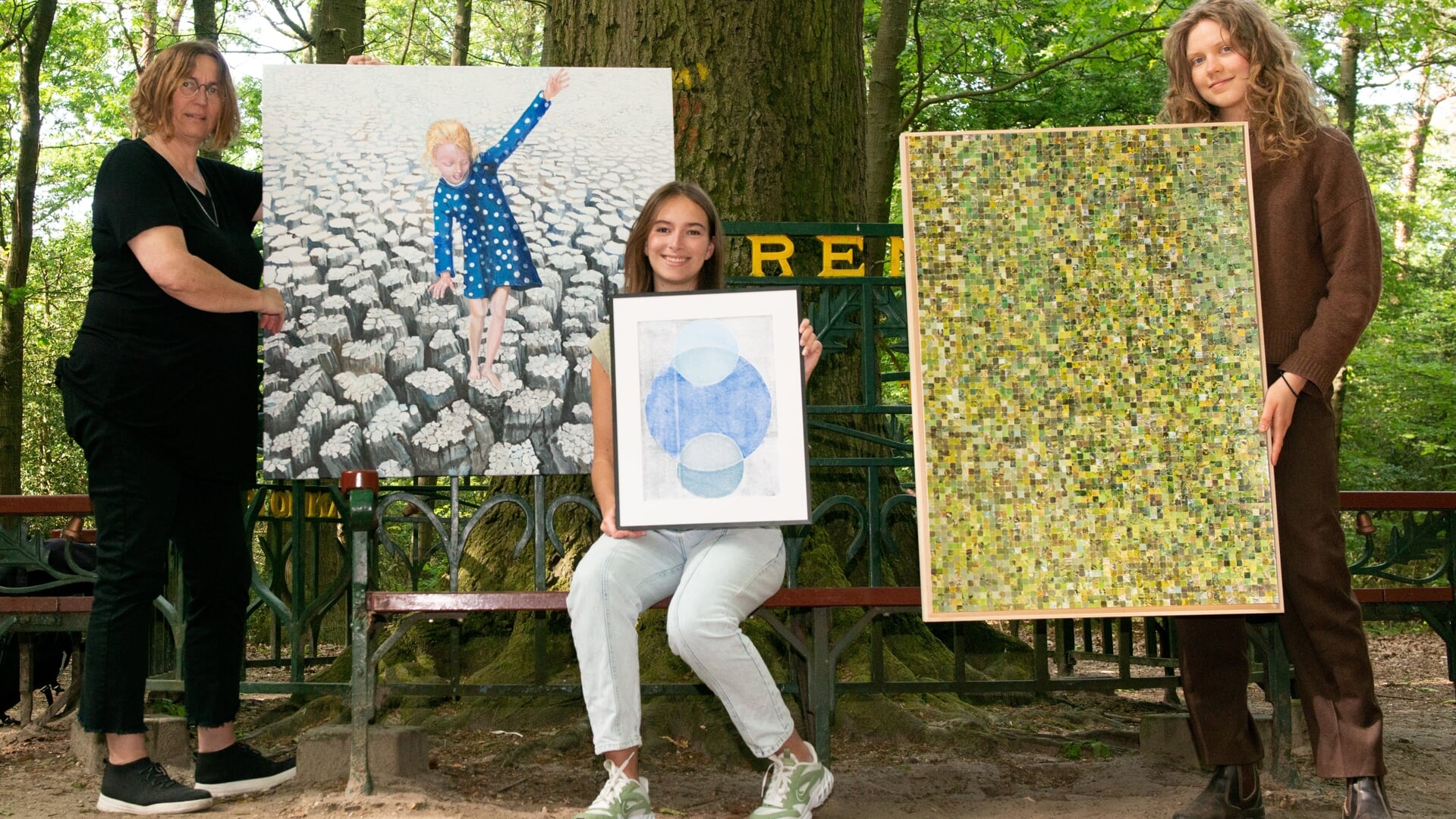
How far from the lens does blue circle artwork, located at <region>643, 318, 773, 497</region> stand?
305cm

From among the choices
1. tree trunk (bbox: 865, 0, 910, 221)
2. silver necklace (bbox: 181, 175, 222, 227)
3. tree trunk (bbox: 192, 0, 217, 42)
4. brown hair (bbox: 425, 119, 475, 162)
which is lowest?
silver necklace (bbox: 181, 175, 222, 227)

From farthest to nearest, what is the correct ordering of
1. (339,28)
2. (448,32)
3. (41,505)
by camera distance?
(448,32), (339,28), (41,505)

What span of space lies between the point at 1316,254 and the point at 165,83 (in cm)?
327

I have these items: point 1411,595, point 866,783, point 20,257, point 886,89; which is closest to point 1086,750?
point 866,783

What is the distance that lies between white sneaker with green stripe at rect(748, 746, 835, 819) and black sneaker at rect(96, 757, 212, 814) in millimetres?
1667

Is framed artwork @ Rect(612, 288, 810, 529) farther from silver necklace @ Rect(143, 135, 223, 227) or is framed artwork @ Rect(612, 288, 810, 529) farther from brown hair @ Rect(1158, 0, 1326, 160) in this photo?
silver necklace @ Rect(143, 135, 223, 227)

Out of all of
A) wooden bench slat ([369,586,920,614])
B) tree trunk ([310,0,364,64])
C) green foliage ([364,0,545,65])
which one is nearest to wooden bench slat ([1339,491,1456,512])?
wooden bench slat ([369,586,920,614])

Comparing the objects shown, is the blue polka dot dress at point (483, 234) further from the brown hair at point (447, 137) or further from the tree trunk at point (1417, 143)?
the tree trunk at point (1417, 143)

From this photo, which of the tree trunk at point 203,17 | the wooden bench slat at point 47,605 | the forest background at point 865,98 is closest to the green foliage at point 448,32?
the forest background at point 865,98

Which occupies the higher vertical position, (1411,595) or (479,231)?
(479,231)

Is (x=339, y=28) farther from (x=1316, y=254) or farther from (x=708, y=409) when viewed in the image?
(x=1316, y=254)

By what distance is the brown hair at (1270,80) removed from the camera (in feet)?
10.0

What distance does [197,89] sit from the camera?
3.53m

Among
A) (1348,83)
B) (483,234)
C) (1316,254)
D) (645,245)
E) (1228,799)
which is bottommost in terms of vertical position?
(1228,799)
